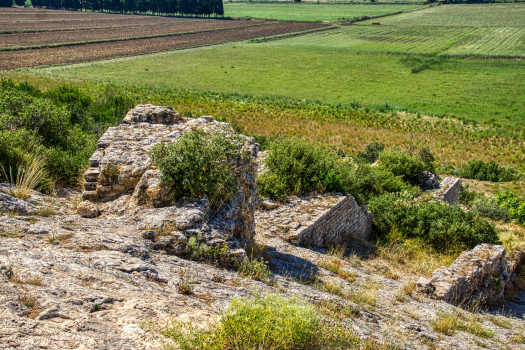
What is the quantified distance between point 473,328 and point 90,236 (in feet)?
21.7

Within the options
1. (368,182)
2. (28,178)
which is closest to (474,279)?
(368,182)

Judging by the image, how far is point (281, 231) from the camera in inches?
400

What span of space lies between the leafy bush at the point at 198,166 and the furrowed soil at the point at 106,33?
71501mm

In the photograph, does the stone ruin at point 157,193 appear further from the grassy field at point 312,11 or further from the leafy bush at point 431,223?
the grassy field at point 312,11

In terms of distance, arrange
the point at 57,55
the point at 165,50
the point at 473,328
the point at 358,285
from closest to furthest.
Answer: the point at 473,328, the point at 358,285, the point at 57,55, the point at 165,50

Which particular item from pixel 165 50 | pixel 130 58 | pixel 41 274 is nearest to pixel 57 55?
pixel 130 58

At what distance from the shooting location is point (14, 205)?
19.9ft

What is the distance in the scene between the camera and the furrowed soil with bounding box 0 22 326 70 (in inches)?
2183

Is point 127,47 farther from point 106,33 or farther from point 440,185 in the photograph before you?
point 440,185

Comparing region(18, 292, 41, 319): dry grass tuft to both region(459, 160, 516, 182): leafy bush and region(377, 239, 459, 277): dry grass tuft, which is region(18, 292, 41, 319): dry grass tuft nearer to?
region(377, 239, 459, 277): dry grass tuft

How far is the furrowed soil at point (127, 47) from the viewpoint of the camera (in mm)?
55438

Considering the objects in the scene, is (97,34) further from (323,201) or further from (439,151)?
(323,201)

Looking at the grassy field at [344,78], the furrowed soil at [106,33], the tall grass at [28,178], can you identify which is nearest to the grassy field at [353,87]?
the grassy field at [344,78]

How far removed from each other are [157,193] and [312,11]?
545 ft
